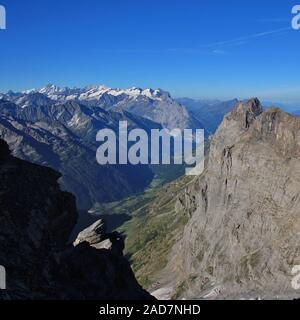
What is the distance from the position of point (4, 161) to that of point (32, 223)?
41.5 feet

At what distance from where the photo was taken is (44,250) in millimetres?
67250

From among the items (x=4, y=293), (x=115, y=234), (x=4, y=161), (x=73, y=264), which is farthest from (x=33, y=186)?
(x=115, y=234)

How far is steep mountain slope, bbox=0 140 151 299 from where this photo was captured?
58.8 metres

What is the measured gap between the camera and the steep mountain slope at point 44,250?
58844mm

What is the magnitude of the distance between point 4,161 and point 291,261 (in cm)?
15434
